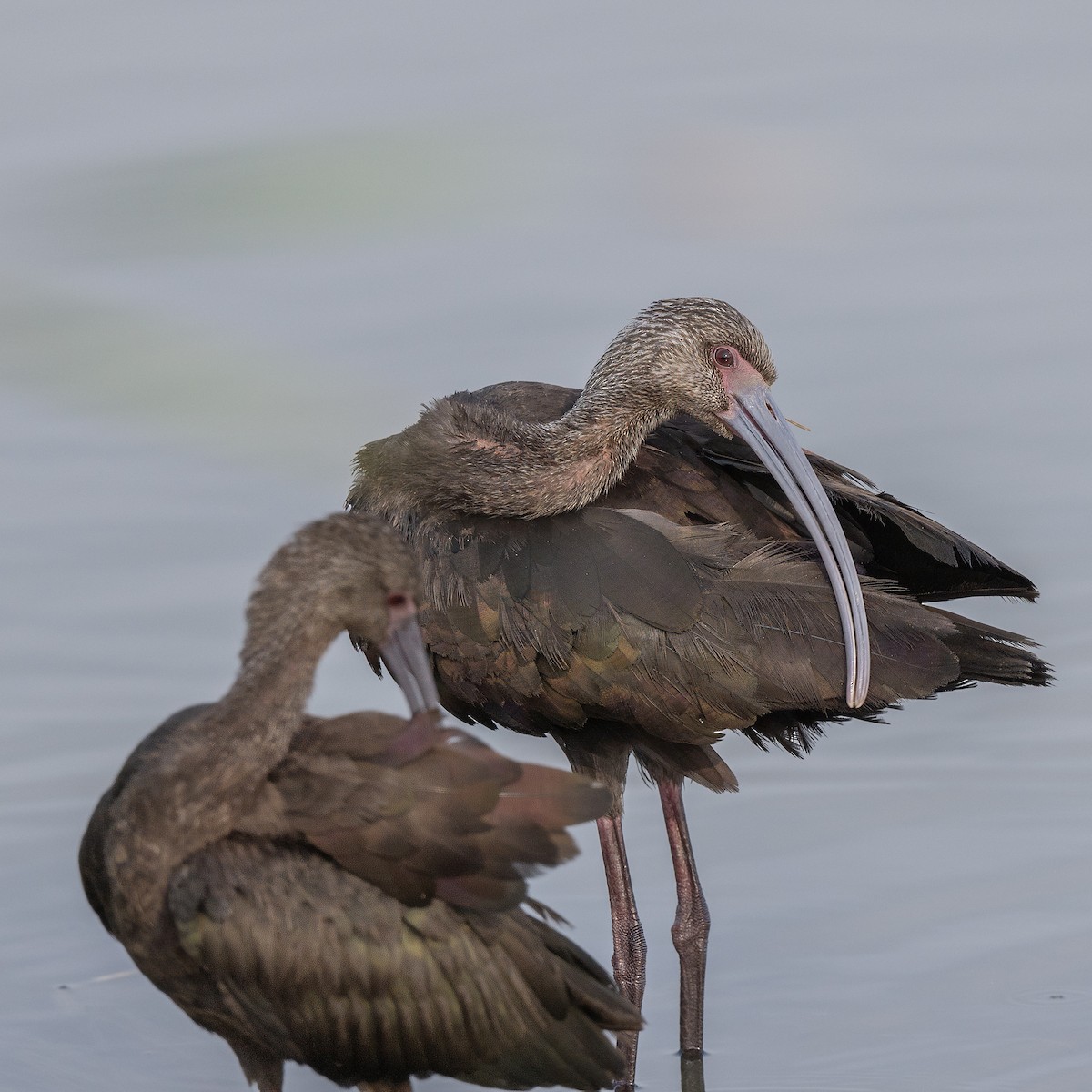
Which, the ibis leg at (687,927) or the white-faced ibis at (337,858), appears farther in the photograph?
the ibis leg at (687,927)

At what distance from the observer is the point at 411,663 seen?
6.88m

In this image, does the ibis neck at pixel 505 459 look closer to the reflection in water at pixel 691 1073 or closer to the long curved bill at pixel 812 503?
the long curved bill at pixel 812 503

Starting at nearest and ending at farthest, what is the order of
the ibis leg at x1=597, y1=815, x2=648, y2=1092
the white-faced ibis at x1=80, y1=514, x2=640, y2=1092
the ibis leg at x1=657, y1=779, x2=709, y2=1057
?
the white-faced ibis at x1=80, y1=514, x2=640, y2=1092 < the ibis leg at x1=657, y1=779, x2=709, y2=1057 < the ibis leg at x1=597, y1=815, x2=648, y2=1092

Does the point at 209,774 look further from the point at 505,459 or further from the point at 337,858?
the point at 505,459

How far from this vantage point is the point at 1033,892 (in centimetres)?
903

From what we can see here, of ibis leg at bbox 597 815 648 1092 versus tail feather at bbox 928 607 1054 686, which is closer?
tail feather at bbox 928 607 1054 686

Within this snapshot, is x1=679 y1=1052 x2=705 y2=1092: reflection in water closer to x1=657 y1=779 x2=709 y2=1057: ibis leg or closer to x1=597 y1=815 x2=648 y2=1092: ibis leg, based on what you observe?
x1=657 y1=779 x2=709 y2=1057: ibis leg

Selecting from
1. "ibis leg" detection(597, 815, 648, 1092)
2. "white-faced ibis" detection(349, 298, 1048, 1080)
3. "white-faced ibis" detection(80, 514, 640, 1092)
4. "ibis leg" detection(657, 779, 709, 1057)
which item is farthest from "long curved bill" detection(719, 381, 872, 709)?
"white-faced ibis" detection(80, 514, 640, 1092)

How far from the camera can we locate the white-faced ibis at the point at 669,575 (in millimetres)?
7836

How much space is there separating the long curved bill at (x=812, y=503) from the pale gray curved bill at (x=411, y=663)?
1.48 m

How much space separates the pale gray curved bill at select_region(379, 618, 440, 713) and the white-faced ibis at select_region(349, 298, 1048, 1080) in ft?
3.09

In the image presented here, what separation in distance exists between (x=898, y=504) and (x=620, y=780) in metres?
1.32

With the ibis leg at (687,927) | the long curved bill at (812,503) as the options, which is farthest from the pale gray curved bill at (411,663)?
the ibis leg at (687,927)

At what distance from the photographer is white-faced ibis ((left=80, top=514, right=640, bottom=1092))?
6453mm
